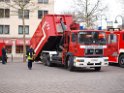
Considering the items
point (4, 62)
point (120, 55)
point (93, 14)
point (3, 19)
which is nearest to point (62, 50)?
point (120, 55)

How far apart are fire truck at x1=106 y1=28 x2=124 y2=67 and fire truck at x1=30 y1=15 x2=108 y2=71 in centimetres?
366

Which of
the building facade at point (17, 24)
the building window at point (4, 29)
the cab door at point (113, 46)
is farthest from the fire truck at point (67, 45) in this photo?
the building window at point (4, 29)

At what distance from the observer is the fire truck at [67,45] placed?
23719mm

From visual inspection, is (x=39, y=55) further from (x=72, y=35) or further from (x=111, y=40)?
(x=72, y=35)

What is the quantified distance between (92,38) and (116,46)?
5898 millimetres

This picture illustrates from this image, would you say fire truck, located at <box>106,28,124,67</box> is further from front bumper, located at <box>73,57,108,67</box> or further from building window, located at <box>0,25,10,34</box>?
building window, located at <box>0,25,10,34</box>

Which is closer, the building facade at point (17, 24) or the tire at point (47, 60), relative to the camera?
the tire at point (47, 60)

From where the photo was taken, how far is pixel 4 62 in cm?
3562

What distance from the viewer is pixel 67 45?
82.7 feet

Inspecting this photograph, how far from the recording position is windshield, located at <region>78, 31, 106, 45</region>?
23734 mm

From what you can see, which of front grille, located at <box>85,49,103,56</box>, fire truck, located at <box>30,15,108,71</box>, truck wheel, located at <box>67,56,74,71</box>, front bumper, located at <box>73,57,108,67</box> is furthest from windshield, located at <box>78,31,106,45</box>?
truck wheel, located at <box>67,56,74,71</box>

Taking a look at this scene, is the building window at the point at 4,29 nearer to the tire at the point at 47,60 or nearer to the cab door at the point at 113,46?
the tire at the point at 47,60

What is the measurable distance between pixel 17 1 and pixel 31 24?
1025 inches

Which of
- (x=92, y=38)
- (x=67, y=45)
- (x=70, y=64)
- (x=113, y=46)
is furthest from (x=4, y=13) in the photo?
(x=92, y=38)
